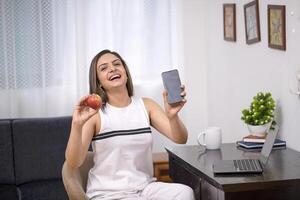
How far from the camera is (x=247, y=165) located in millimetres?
1589

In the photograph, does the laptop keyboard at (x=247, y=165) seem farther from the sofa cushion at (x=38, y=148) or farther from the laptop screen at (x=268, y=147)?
the sofa cushion at (x=38, y=148)

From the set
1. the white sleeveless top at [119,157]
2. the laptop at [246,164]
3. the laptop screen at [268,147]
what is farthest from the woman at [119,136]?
the laptop screen at [268,147]

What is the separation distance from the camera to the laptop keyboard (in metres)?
1.53

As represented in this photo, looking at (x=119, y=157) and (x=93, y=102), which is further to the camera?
(x=119, y=157)

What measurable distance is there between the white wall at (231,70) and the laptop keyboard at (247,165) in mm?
375

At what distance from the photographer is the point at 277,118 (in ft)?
6.79

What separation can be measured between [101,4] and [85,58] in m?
0.40

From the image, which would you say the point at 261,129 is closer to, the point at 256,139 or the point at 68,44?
the point at 256,139

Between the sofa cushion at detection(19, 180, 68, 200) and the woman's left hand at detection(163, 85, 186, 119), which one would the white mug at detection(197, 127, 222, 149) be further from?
the sofa cushion at detection(19, 180, 68, 200)

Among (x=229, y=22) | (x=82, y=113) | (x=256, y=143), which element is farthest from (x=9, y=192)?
(x=229, y=22)

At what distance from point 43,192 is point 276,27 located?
1.62 metres

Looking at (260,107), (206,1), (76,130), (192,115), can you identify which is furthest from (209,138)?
(206,1)

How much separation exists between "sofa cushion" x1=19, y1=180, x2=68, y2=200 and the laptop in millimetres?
1214

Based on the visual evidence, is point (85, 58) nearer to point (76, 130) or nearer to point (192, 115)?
point (192, 115)
